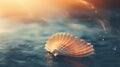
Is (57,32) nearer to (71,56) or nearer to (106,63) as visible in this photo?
(71,56)

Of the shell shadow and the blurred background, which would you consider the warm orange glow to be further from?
the shell shadow

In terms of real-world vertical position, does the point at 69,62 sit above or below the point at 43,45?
below

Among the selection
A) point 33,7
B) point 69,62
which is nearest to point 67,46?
point 69,62

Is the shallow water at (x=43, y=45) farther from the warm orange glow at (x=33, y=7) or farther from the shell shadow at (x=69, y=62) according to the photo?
the warm orange glow at (x=33, y=7)

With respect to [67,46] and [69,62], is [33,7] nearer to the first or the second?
[67,46]

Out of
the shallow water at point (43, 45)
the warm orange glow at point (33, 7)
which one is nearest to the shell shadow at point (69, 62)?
the shallow water at point (43, 45)

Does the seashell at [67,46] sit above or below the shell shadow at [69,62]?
above
